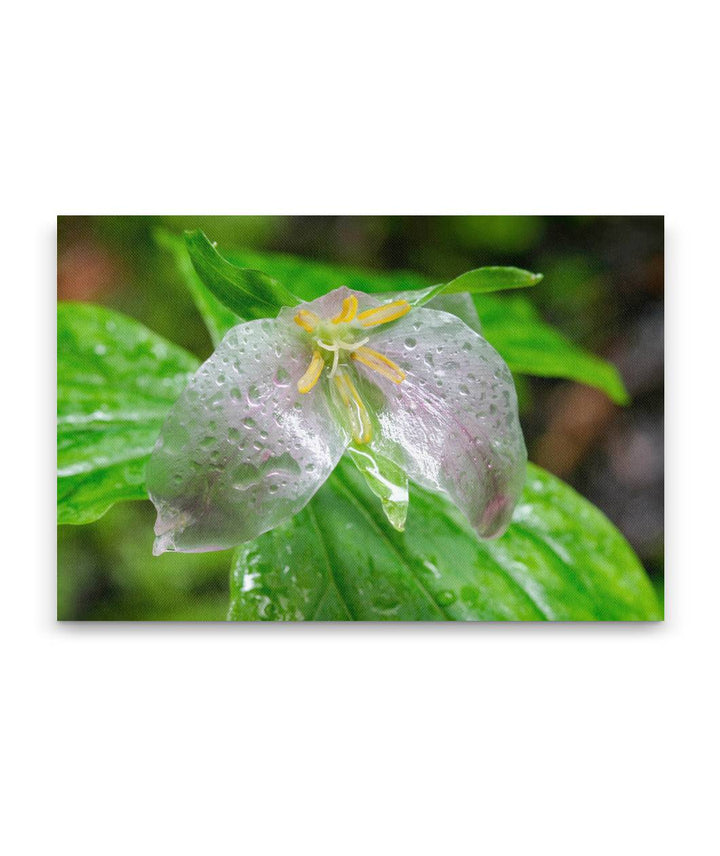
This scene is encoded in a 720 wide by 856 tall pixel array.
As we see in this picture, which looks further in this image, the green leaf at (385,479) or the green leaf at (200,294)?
the green leaf at (200,294)

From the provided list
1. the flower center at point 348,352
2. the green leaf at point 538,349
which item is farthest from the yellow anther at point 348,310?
the green leaf at point 538,349

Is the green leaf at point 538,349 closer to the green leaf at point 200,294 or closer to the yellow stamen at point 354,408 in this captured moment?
the yellow stamen at point 354,408

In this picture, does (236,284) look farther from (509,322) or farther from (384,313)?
(509,322)

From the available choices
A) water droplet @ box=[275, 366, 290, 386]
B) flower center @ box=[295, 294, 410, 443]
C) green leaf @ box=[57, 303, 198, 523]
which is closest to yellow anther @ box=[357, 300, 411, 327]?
flower center @ box=[295, 294, 410, 443]

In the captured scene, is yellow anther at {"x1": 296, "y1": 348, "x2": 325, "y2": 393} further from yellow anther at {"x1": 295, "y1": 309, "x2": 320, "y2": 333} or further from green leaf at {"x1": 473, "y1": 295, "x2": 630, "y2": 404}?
green leaf at {"x1": 473, "y1": 295, "x2": 630, "y2": 404}

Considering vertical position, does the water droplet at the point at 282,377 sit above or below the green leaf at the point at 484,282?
below
